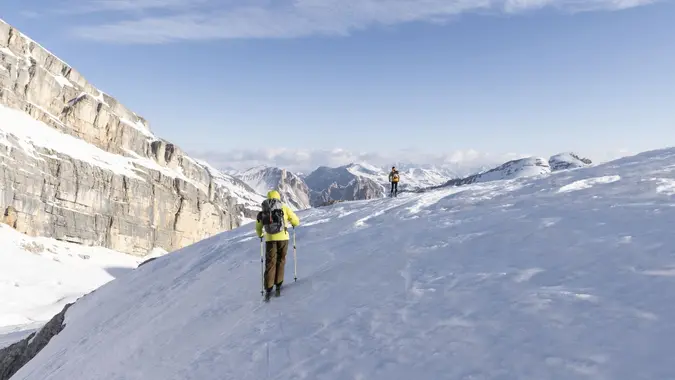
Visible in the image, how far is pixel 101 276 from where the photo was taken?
8162cm

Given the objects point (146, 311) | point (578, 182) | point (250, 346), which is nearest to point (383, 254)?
point (250, 346)

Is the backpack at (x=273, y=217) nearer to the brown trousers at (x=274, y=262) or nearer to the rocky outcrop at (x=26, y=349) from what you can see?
the brown trousers at (x=274, y=262)

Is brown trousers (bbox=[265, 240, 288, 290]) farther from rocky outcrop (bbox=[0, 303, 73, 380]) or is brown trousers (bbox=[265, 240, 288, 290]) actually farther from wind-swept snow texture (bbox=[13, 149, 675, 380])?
rocky outcrop (bbox=[0, 303, 73, 380])

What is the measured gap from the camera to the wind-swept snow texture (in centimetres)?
576

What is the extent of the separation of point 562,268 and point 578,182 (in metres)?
8.63

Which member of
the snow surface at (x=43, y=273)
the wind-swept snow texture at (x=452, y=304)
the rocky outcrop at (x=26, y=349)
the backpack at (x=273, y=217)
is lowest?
the snow surface at (x=43, y=273)

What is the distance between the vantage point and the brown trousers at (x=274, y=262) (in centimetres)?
1043

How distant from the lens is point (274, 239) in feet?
34.2

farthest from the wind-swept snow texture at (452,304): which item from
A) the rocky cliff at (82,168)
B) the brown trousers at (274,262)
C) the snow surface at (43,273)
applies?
the rocky cliff at (82,168)

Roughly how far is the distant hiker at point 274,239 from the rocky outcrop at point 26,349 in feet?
55.3

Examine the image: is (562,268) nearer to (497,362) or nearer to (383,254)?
(497,362)

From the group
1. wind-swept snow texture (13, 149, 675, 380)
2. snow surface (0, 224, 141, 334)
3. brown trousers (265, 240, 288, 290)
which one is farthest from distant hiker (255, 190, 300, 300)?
snow surface (0, 224, 141, 334)

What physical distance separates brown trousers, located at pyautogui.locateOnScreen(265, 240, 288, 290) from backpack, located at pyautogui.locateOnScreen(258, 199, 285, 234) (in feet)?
1.12

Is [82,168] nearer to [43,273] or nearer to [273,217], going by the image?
[43,273]
